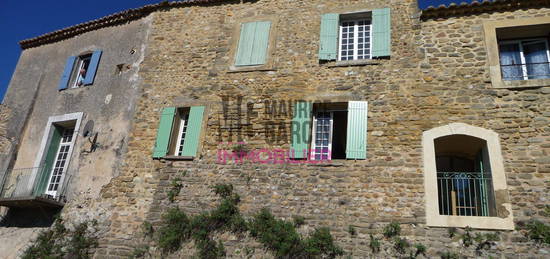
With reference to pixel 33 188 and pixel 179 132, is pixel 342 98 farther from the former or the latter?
pixel 33 188

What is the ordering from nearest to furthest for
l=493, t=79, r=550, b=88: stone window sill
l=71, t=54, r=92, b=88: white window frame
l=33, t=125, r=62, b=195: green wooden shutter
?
l=493, t=79, r=550, b=88: stone window sill → l=33, t=125, r=62, b=195: green wooden shutter → l=71, t=54, r=92, b=88: white window frame

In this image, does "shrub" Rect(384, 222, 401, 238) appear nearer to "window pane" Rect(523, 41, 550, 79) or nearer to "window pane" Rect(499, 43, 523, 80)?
"window pane" Rect(499, 43, 523, 80)

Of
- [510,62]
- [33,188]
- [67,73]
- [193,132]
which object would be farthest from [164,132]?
[510,62]

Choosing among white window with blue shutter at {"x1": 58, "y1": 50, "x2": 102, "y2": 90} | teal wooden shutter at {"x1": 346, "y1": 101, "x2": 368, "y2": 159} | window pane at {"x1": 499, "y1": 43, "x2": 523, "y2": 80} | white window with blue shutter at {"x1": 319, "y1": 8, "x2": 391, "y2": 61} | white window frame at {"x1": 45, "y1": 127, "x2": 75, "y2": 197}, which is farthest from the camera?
white window with blue shutter at {"x1": 58, "y1": 50, "x2": 102, "y2": 90}

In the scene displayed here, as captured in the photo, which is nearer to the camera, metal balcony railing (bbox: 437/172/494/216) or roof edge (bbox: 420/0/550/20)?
metal balcony railing (bbox: 437/172/494/216)

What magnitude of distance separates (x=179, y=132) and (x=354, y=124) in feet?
13.7

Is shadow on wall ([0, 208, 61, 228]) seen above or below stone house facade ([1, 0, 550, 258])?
below

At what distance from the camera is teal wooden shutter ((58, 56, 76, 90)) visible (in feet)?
38.4

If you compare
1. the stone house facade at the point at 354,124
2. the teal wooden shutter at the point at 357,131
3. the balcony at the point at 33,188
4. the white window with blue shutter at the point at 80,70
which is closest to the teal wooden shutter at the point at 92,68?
the white window with blue shutter at the point at 80,70

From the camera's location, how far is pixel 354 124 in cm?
834

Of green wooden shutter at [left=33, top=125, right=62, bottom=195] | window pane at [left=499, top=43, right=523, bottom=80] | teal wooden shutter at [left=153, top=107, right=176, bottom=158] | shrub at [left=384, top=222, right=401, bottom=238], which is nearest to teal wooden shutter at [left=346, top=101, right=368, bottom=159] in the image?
shrub at [left=384, top=222, right=401, bottom=238]

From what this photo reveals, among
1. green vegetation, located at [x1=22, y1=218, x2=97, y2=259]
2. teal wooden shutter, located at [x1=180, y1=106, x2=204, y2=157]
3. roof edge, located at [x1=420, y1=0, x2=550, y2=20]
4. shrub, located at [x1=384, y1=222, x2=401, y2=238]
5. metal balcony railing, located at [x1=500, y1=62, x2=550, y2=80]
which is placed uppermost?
roof edge, located at [x1=420, y1=0, x2=550, y2=20]

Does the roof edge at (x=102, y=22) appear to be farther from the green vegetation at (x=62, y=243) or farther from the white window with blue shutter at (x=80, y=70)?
the green vegetation at (x=62, y=243)

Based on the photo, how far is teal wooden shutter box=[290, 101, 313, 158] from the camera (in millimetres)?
8383
